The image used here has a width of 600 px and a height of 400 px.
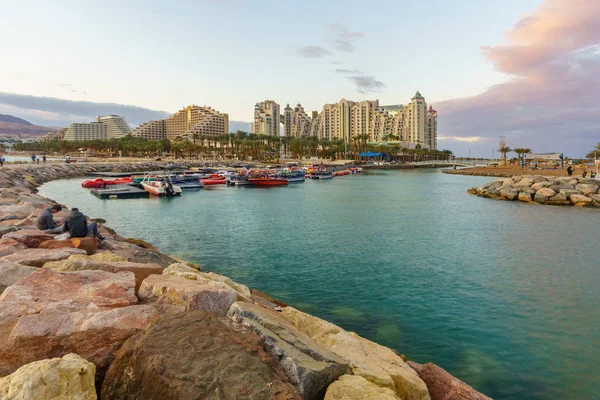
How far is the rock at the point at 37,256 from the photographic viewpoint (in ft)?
31.5

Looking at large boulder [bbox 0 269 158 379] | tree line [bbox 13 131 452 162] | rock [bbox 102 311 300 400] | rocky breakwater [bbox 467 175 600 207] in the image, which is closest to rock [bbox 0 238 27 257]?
large boulder [bbox 0 269 158 379]

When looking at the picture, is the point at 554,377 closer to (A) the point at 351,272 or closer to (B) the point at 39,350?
(A) the point at 351,272

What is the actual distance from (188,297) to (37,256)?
18.7 ft

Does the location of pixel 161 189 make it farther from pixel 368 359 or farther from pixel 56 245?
pixel 368 359

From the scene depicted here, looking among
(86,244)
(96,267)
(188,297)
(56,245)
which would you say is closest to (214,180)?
(86,244)

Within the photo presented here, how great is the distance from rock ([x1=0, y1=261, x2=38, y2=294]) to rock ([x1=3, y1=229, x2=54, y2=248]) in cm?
396

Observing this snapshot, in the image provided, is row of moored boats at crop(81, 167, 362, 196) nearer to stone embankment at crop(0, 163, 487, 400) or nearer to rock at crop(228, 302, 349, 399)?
stone embankment at crop(0, 163, 487, 400)

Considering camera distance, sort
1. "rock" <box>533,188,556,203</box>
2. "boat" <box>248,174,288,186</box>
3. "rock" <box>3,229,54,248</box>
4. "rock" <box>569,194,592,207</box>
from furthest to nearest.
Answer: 1. "boat" <box>248,174,288,186</box>
2. "rock" <box>533,188,556,203</box>
3. "rock" <box>569,194,592,207</box>
4. "rock" <box>3,229,54,248</box>

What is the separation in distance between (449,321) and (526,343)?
7.11 ft

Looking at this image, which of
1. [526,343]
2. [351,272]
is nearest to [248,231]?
[351,272]

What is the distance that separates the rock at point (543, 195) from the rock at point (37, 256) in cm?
4920

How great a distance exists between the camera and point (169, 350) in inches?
201

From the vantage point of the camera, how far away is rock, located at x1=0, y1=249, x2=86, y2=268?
9.61 meters

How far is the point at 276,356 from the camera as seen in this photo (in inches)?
220
